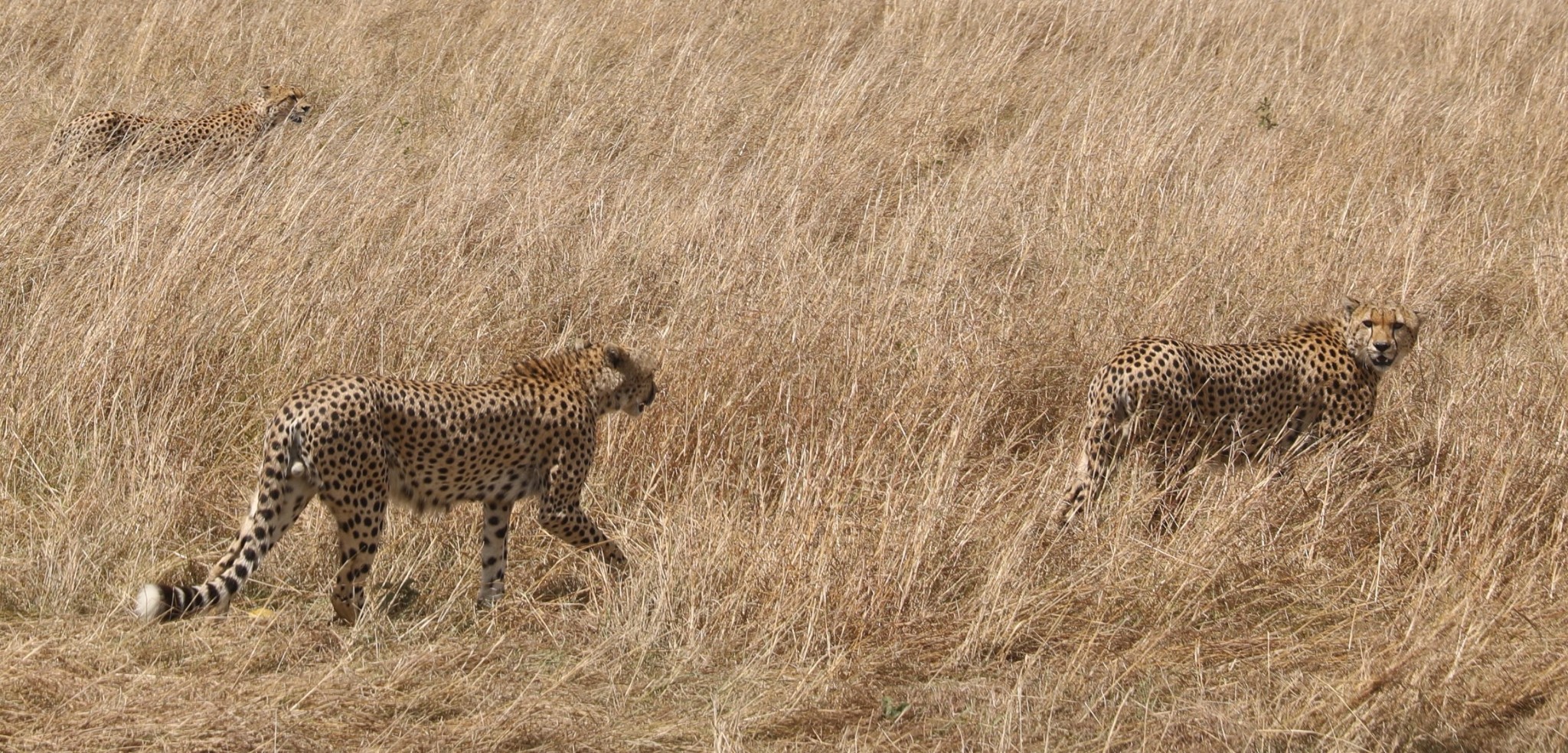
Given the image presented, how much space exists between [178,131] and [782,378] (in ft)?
10.8

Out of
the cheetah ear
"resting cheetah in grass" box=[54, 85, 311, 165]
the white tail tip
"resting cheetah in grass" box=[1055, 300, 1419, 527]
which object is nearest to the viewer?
the white tail tip

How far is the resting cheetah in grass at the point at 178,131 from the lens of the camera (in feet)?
21.6

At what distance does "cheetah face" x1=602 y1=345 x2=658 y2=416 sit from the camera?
4.55 metres

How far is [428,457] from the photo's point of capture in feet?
13.3

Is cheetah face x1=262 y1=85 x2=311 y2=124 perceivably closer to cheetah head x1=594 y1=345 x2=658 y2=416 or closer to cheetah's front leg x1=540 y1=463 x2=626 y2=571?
cheetah head x1=594 y1=345 x2=658 y2=416

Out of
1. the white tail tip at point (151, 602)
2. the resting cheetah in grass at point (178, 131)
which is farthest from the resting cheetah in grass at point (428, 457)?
the resting cheetah in grass at point (178, 131)

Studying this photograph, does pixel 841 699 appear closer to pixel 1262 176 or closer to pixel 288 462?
pixel 288 462

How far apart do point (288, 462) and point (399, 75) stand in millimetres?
4840

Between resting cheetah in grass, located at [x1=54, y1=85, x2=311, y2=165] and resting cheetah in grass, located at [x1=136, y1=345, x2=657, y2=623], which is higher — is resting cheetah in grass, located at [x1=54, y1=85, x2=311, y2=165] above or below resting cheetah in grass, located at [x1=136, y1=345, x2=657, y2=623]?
above

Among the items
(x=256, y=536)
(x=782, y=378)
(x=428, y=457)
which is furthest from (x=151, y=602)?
(x=782, y=378)

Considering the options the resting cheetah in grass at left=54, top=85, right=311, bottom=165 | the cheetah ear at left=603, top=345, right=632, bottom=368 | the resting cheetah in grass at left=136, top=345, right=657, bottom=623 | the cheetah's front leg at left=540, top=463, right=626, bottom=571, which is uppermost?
the resting cheetah in grass at left=54, top=85, right=311, bottom=165

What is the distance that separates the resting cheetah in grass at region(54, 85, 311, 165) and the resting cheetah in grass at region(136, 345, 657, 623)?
2.75 m

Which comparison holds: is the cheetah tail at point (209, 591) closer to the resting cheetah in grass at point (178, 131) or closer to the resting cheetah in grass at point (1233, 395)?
the resting cheetah in grass at point (1233, 395)

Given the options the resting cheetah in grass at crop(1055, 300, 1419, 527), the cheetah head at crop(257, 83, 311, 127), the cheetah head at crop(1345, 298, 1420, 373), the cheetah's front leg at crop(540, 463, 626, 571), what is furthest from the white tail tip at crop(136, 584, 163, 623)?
the cheetah head at crop(257, 83, 311, 127)
